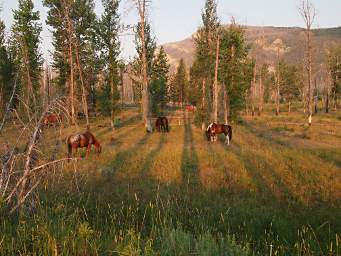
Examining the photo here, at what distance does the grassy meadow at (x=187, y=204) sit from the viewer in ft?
16.3

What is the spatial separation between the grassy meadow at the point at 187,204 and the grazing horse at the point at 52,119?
0.21m

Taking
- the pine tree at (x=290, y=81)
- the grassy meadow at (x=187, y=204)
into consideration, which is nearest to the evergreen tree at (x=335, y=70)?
the pine tree at (x=290, y=81)

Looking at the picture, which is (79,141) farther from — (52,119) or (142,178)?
(52,119)

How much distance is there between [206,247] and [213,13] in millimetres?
37258

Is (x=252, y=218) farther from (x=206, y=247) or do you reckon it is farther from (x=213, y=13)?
(x=213, y=13)

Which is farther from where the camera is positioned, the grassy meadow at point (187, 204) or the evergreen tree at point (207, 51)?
the evergreen tree at point (207, 51)

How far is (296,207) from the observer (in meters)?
10.4

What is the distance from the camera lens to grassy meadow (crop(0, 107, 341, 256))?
4.97 meters

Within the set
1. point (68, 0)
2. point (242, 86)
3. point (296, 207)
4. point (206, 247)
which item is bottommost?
point (296, 207)

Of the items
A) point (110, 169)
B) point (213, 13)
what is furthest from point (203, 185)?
point (213, 13)

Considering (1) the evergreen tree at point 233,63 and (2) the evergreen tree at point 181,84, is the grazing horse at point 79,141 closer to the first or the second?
(1) the evergreen tree at point 233,63

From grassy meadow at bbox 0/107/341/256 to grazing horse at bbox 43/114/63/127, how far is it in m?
0.21

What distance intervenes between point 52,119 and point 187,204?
5657 millimetres

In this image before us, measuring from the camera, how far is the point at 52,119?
6594 millimetres
